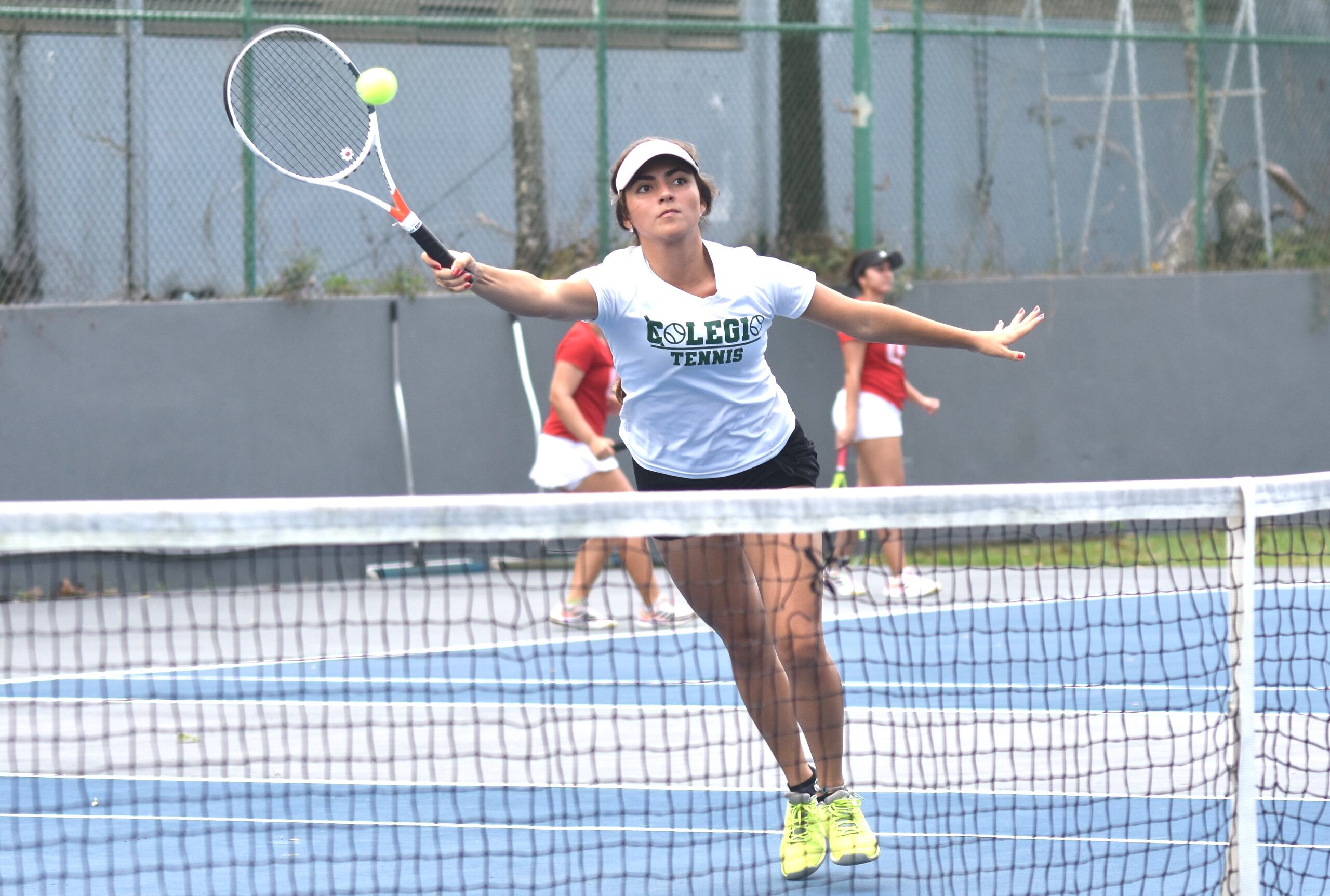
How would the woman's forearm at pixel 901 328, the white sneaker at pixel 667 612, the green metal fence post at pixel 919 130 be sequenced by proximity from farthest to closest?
1. the green metal fence post at pixel 919 130
2. the white sneaker at pixel 667 612
3. the woman's forearm at pixel 901 328

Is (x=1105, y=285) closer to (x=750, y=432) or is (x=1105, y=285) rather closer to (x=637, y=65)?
(x=637, y=65)

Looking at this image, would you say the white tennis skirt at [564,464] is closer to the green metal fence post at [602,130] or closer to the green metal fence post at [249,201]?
the green metal fence post at [249,201]

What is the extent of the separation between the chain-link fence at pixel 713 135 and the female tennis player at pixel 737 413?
22.5 ft

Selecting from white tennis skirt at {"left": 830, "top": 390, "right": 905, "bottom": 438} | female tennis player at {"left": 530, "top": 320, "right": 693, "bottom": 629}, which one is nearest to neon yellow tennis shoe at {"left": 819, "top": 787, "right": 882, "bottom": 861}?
female tennis player at {"left": 530, "top": 320, "right": 693, "bottom": 629}

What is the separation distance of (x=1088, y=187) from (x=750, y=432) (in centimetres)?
989

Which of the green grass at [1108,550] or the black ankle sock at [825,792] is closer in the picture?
the black ankle sock at [825,792]

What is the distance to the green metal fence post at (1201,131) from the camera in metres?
13.4

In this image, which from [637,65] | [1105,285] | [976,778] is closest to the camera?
[976,778]

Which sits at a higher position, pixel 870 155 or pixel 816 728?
pixel 870 155

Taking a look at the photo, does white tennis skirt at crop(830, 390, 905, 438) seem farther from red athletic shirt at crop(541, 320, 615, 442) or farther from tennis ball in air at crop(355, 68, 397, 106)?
tennis ball in air at crop(355, 68, 397, 106)

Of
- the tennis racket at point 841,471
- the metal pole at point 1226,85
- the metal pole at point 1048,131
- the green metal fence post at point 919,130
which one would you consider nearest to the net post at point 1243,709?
the tennis racket at point 841,471

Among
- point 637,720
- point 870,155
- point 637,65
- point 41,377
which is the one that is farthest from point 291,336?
point 637,720

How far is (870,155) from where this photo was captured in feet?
38.9

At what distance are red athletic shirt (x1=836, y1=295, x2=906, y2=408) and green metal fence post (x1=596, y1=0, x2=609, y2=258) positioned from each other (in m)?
2.93
